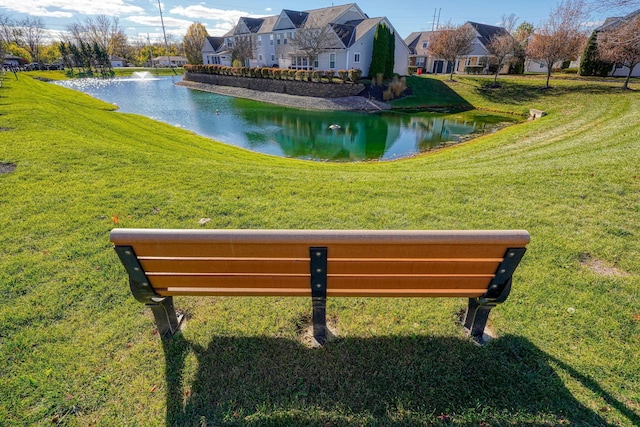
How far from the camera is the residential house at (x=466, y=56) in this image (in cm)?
4712

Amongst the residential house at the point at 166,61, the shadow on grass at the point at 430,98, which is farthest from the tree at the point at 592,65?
the residential house at the point at 166,61

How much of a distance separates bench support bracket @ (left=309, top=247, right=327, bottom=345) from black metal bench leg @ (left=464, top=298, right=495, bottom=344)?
1.22 meters

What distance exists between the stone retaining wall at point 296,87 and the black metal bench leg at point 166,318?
115ft

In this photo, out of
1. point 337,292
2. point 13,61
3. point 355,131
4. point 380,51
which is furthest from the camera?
point 13,61

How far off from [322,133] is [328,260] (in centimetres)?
2130

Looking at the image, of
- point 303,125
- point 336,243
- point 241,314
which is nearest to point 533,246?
point 336,243

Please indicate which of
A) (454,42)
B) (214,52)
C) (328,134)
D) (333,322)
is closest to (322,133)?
(328,134)

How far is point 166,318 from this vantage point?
8.79 ft

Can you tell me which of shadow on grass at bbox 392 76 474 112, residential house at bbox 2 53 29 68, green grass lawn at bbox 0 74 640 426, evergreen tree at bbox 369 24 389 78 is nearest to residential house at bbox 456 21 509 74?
shadow on grass at bbox 392 76 474 112

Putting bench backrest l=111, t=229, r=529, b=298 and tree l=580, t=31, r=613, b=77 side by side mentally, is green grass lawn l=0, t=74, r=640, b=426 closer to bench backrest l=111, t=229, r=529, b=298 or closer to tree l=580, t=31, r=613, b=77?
bench backrest l=111, t=229, r=529, b=298

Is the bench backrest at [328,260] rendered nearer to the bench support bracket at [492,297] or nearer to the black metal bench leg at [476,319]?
the bench support bracket at [492,297]

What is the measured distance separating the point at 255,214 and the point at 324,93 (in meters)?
33.3

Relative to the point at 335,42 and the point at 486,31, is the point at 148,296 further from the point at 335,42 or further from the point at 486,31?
the point at 486,31

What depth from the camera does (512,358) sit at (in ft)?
8.26
